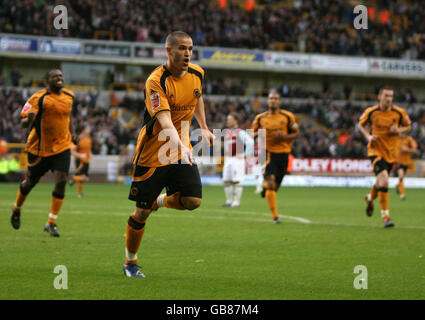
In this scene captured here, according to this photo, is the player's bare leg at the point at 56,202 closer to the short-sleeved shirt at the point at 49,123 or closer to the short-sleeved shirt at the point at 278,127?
the short-sleeved shirt at the point at 49,123

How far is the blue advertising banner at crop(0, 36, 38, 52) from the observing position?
1603 inches

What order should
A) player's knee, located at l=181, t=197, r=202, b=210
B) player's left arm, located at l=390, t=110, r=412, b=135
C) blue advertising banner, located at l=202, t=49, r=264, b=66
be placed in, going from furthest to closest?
blue advertising banner, located at l=202, t=49, r=264, b=66, player's left arm, located at l=390, t=110, r=412, b=135, player's knee, located at l=181, t=197, r=202, b=210

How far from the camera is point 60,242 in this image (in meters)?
10.3

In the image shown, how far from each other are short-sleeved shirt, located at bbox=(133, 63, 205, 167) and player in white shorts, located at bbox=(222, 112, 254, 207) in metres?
11.8

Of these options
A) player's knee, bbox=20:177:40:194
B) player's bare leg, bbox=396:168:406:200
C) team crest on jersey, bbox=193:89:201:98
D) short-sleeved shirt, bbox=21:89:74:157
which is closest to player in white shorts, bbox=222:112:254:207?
player's bare leg, bbox=396:168:406:200

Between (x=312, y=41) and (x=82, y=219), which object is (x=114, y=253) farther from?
(x=312, y=41)

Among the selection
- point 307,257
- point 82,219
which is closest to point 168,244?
point 307,257

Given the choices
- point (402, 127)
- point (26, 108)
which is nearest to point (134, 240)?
point (26, 108)

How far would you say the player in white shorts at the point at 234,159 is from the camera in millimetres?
19609

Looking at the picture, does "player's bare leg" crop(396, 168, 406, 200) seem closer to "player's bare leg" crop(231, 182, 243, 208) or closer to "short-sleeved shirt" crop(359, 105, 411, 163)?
"player's bare leg" crop(231, 182, 243, 208)

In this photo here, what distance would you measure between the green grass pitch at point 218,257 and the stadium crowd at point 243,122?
2064cm

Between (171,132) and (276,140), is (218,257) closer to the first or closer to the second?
(171,132)

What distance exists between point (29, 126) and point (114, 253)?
312 centimetres

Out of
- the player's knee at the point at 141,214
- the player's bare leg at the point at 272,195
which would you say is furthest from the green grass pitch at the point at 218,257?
the player's knee at the point at 141,214
